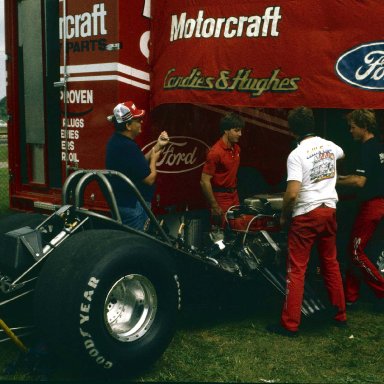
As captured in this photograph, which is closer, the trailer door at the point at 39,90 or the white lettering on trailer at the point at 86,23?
the white lettering on trailer at the point at 86,23

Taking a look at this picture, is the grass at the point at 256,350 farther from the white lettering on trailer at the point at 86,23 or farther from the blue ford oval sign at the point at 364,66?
the white lettering on trailer at the point at 86,23

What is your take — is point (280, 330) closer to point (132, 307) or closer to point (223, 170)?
point (132, 307)

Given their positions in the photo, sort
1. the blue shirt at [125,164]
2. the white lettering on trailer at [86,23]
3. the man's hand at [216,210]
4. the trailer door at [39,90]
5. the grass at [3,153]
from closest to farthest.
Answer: the blue shirt at [125,164] < the white lettering on trailer at [86,23] < the man's hand at [216,210] < the trailer door at [39,90] < the grass at [3,153]

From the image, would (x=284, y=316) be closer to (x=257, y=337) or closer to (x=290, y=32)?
(x=257, y=337)

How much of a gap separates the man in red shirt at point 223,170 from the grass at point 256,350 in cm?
104

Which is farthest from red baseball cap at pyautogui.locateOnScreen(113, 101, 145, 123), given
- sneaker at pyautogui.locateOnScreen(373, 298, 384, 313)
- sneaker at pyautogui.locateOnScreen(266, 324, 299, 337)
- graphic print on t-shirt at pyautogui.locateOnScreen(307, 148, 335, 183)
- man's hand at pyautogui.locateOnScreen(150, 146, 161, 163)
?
sneaker at pyautogui.locateOnScreen(373, 298, 384, 313)

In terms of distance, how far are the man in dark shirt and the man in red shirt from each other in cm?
117

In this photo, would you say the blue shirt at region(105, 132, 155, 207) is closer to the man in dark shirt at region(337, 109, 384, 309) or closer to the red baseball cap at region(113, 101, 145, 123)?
the red baseball cap at region(113, 101, 145, 123)

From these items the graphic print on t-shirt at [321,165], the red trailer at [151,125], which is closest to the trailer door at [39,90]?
the red trailer at [151,125]

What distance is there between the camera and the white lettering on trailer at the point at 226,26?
5.70 meters

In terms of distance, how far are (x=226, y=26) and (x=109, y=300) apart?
2838 mm

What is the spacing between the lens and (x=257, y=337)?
511 centimetres

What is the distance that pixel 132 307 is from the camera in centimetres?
442

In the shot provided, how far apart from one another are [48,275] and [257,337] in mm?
1873
